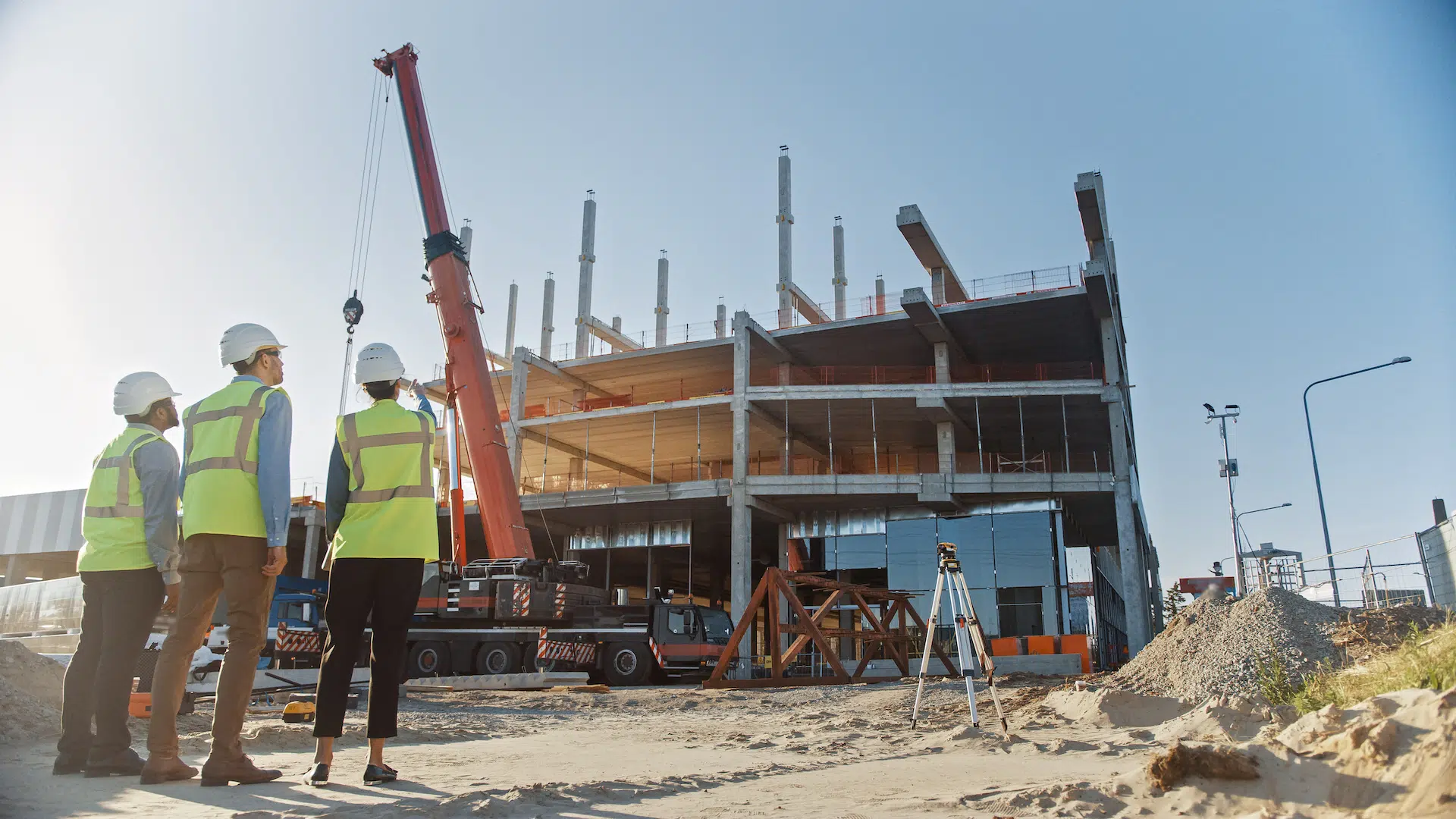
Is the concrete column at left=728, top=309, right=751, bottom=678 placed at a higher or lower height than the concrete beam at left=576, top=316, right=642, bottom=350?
lower

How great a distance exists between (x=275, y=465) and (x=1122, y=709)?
5.84m

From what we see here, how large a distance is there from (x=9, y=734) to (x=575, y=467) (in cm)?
3882

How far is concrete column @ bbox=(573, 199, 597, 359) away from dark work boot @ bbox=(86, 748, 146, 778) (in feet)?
112

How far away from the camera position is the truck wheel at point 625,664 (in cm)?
1928

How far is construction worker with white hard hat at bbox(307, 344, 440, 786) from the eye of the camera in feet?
13.3

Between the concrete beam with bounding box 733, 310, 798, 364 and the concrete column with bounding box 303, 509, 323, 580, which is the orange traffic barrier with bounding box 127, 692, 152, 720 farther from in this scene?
the concrete column with bounding box 303, 509, 323, 580

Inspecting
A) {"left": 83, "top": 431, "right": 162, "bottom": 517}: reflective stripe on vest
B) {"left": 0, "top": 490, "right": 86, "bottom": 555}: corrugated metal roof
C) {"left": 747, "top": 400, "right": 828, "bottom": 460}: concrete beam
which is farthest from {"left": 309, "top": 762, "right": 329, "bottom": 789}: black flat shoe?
{"left": 0, "top": 490, "right": 86, "bottom": 555}: corrugated metal roof

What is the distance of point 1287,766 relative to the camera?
286cm

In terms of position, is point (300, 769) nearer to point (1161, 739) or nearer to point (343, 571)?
point (343, 571)

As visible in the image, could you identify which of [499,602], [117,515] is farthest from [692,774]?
[499,602]

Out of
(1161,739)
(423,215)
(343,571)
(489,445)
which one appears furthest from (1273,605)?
(423,215)

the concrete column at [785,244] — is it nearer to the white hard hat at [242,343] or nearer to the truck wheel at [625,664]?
the truck wheel at [625,664]

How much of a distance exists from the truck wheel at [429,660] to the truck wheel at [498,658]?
69 centimetres

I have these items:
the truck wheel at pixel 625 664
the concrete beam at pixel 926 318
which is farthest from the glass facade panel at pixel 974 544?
the truck wheel at pixel 625 664
